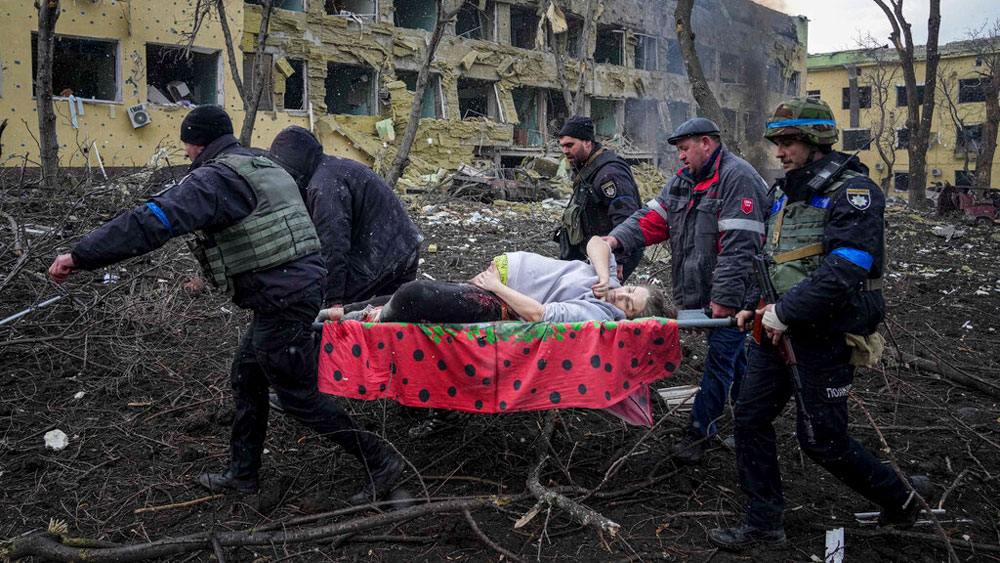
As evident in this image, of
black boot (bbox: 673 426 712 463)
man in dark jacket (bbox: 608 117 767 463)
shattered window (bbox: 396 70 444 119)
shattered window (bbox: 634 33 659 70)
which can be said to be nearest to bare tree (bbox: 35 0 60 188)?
man in dark jacket (bbox: 608 117 767 463)

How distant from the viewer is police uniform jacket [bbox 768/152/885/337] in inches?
102

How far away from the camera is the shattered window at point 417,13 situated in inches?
968

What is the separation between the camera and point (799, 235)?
2836mm

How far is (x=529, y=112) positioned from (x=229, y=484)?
2526 cm

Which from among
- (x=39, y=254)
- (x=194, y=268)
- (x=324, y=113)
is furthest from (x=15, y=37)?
(x=39, y=254)

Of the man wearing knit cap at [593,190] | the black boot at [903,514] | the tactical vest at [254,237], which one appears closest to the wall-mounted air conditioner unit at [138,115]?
the man wearing knit cap at [593,190]

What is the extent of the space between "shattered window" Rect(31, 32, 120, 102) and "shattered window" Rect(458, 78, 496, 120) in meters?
11.5

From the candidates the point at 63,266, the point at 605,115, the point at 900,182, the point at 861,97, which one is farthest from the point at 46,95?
the point at 861,97

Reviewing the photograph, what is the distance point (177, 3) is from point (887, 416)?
694 inches

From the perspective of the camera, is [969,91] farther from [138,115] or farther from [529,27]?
[138,115]

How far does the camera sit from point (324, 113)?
2059 centimetres

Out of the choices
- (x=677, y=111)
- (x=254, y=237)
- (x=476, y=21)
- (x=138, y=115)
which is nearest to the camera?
(x=254, y=237)

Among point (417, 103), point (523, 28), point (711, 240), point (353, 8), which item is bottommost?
point (711, 240)

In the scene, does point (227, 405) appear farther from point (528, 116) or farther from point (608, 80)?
point (608, 80)
